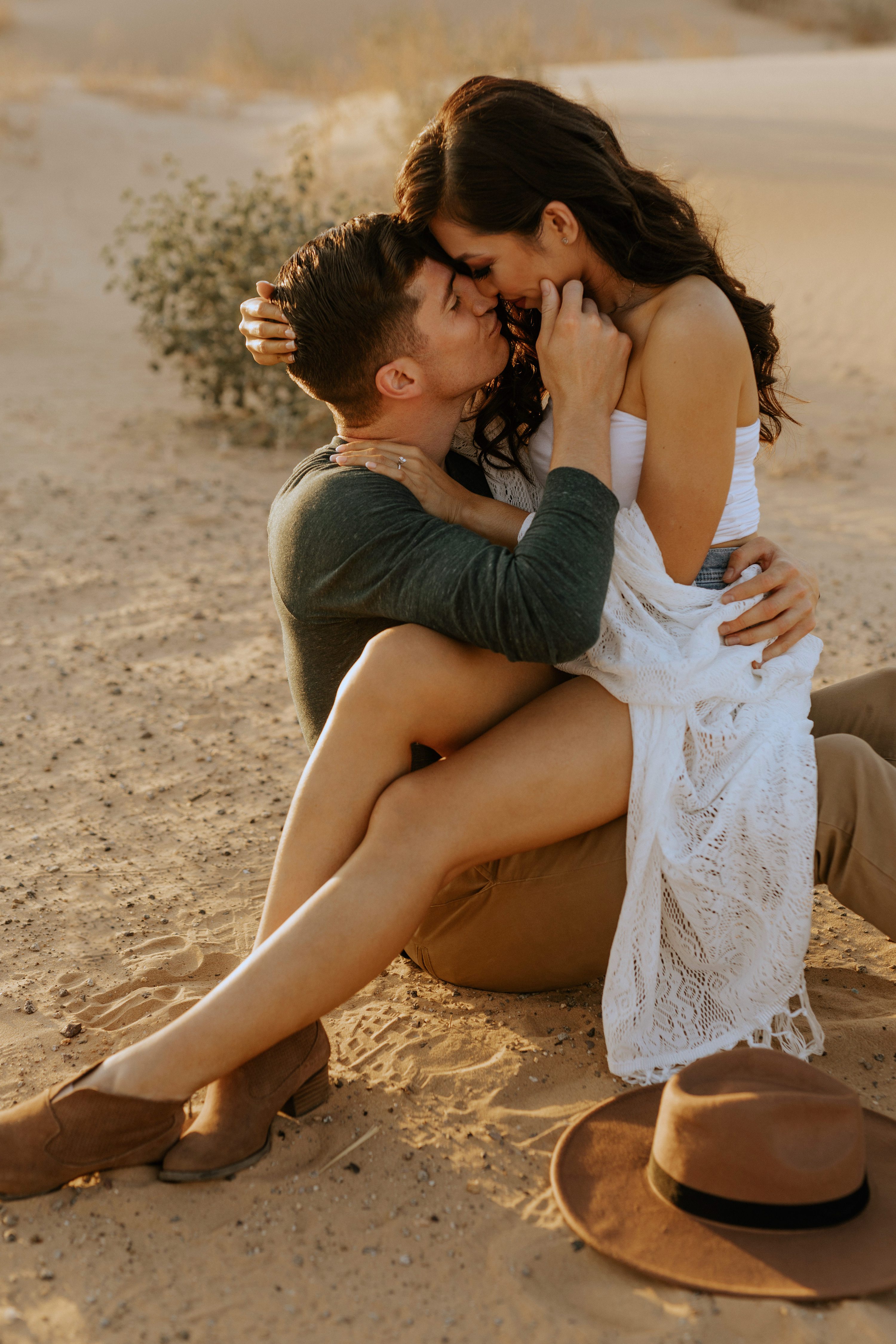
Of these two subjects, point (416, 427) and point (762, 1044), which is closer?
point (762, 1044)

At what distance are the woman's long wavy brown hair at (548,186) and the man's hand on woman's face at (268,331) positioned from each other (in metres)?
0.35

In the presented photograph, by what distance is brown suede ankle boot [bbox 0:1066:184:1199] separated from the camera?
2086 millimetres

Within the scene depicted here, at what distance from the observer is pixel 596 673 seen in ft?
8.05

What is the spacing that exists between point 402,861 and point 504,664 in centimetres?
49

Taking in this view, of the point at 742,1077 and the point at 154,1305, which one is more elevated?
the point at 742,1077

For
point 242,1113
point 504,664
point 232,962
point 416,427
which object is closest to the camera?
point 242,1113

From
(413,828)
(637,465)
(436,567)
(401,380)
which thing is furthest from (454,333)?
(413,828)

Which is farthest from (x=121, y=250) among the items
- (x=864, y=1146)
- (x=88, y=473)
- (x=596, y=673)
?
(x=864, y=1146)

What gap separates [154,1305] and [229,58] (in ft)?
82.3

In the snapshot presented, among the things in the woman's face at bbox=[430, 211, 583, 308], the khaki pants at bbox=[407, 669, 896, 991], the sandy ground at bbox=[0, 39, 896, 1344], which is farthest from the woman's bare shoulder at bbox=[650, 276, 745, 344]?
the sandy ground at bbox=[0, 39, 896, 1344]

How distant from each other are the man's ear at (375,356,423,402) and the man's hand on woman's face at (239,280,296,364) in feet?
0.69

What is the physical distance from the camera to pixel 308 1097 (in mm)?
2344

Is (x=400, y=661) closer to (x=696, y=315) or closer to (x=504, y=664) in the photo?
(x=504, y=664)

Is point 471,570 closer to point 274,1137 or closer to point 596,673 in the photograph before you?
point 596,673
